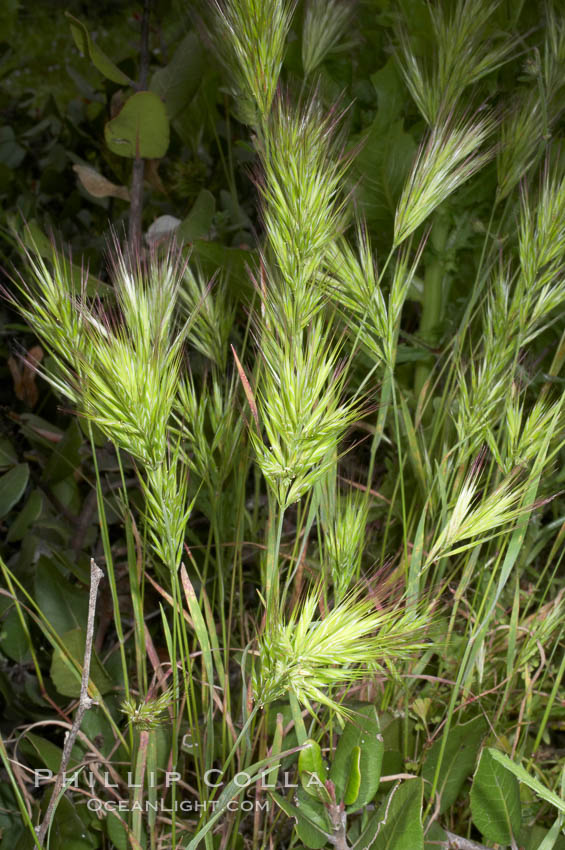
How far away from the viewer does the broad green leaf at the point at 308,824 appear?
0.42 m

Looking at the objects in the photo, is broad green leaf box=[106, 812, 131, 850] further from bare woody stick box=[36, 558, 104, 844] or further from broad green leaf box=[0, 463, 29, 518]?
broad green leaf box=[0, 463, 29, 518]

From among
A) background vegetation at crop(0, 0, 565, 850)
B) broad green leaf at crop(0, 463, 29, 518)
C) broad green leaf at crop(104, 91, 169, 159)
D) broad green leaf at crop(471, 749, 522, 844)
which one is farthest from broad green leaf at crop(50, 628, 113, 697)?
broad green leaf at crop(104, 91, 169, 159)

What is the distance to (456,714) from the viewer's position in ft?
1.88

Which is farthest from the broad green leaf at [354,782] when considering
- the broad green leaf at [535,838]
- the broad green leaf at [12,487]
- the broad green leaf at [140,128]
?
the broad green leaf at [140,128]

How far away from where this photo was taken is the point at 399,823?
402 millimetres

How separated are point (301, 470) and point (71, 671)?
0.25 meters

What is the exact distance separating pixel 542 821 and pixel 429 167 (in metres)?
0.44

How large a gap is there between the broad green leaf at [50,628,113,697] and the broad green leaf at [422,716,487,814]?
0.22 m

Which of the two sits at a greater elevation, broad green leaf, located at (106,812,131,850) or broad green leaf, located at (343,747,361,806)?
broad green leaf, located at (343,747,361,806)

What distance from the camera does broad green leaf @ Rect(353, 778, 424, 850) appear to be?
0.39 m

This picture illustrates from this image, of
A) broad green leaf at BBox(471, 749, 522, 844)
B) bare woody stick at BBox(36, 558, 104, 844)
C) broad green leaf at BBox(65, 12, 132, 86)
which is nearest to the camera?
bare woody stick at BBox(36, 558, 104, 844)

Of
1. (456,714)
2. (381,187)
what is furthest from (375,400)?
(456,714)

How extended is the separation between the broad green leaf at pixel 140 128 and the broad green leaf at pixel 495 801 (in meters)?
0.53

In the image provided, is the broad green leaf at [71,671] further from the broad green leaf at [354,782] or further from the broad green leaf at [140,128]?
the broad green leaf at [140,128]
